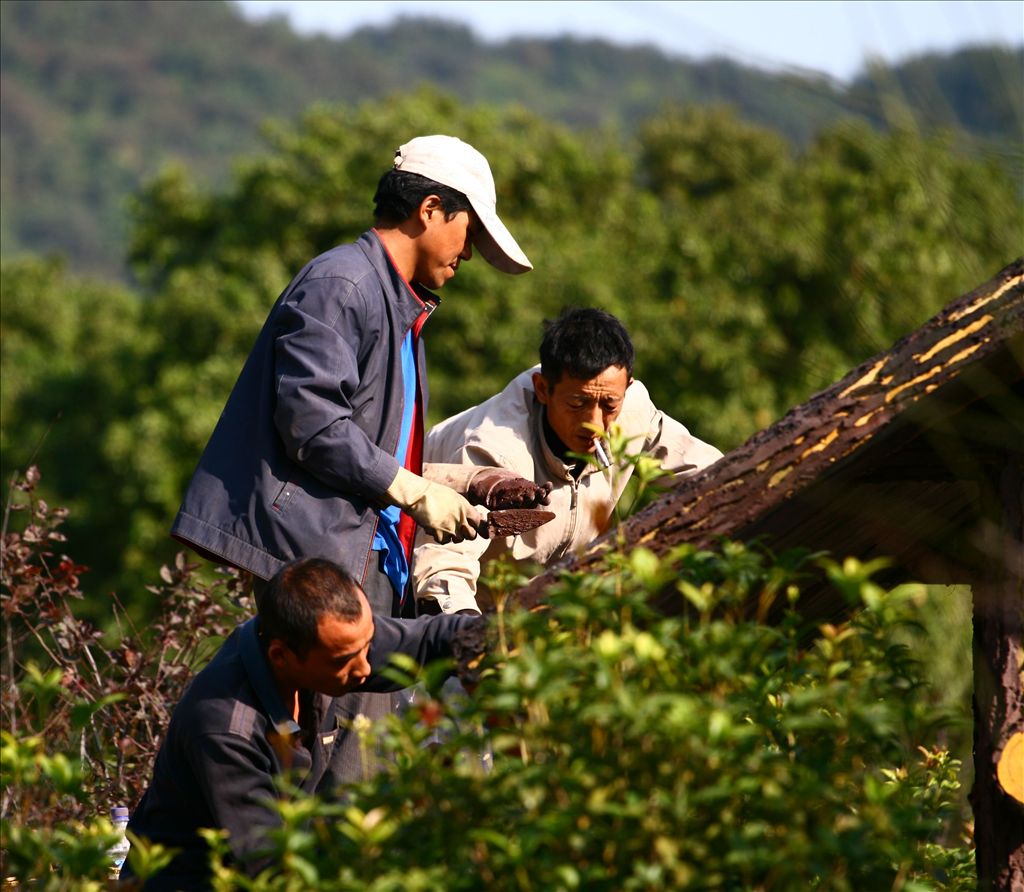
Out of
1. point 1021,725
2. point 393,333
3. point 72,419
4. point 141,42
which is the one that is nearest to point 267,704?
point 393,333

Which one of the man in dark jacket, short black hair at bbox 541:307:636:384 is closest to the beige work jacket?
short black hair at bbox 541:307:636:384

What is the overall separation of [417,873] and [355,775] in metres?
1.77

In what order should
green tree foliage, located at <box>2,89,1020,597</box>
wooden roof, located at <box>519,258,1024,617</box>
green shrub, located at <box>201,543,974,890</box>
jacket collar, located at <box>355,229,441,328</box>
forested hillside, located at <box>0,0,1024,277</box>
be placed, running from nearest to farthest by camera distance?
1. green shrub, located at <box>201,543,974,890</box>
2. wooden roof, located at <box>519,258,1024,617</box>
3. jacket collar, located at <box>355,229,441,328</box>
4. green tree foliage, located at <box>2,89,1020,597</box>
5. forested hillside, located at <box>0,0,1024,277</box>

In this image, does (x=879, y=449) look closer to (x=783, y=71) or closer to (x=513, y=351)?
(x=783, y=71)

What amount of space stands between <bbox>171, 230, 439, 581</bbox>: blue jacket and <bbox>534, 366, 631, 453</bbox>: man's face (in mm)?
848

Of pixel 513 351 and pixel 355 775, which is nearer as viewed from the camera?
pixel 355 775

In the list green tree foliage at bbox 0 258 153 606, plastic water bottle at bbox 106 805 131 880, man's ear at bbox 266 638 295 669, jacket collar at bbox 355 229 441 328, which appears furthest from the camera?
green tree foliage at bbox 0 258 153 606

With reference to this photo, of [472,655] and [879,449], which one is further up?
[879,449]

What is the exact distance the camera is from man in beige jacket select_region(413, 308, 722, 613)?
16.9 feet

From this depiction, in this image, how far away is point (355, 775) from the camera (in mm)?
4387

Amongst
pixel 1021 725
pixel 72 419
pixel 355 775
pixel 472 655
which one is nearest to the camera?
pixel 472 655

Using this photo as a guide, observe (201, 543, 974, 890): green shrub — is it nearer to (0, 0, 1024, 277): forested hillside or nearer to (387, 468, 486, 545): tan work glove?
(387, 468, 486, 545): tan work glove

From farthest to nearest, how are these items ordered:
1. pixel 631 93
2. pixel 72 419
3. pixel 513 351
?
pixel 631 93 < pixel 72 419 < pixel 513 351

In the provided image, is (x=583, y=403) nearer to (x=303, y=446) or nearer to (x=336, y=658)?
(x=303, y=446)
